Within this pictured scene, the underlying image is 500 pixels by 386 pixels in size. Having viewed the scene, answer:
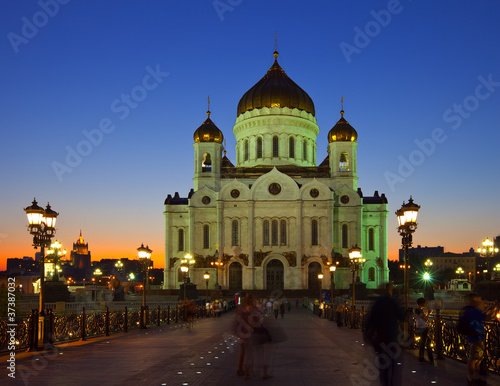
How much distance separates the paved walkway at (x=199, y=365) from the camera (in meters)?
11.1

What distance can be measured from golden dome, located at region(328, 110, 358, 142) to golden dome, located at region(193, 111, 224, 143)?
1370cm

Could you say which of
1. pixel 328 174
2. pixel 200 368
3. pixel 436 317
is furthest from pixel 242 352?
pixel 328 174

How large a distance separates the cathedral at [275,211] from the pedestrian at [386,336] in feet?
171

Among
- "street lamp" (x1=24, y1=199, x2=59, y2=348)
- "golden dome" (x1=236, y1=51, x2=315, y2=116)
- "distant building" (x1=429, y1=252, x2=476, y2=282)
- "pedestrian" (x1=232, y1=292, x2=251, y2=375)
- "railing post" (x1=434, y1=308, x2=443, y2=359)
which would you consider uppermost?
"golden dome" (x1=236, y1=51, x2=315, y2=116)

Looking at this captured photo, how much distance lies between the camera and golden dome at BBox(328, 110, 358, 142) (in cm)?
6731

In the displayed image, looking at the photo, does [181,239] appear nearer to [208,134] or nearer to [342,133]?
[208,134]

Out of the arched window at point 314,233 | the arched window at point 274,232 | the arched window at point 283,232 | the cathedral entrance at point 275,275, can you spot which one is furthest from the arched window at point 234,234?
the arched window at point 314,233

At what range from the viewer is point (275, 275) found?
208 ft

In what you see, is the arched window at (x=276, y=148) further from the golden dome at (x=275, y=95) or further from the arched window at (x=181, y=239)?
the arched window at (x=181, y=239)

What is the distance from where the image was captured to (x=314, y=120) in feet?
240

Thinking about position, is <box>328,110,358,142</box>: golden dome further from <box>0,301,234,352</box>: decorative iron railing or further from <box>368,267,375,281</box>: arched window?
<box>0,301,234,352</box>: decorative iron railing

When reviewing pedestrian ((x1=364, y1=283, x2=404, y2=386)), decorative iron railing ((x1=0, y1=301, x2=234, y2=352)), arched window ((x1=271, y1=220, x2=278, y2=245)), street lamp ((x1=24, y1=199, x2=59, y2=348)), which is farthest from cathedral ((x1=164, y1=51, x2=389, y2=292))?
pedestrian ((x1=364, y1=283, x2=404, y2=386))

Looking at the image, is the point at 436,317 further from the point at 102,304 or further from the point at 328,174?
the point at 328,174

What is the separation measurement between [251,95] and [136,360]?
60969mm
